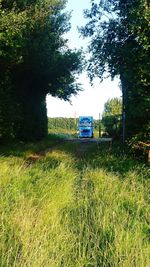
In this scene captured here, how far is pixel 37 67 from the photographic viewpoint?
30078 millimetres

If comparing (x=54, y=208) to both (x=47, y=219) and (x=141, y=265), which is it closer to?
(x=47, y=219)

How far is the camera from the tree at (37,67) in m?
26.9

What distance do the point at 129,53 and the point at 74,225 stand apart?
489 inches

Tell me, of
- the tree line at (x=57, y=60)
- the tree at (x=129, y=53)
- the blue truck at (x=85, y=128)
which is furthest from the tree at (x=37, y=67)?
the blue truck at (x=85, y=128)

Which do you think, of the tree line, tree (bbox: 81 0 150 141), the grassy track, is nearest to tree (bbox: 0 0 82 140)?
the tree line

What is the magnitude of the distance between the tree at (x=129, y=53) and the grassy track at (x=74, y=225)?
22.8 feet

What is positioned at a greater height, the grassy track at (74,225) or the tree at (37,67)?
the tree at (37,67)

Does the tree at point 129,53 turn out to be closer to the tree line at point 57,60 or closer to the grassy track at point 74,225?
the tree line at point 57,60

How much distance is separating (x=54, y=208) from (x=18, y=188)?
2.12m

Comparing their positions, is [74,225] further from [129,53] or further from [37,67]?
[37,67]

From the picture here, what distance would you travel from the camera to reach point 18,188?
30.3 ft

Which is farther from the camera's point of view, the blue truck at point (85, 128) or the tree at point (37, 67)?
the blue truck at point (85, 128)

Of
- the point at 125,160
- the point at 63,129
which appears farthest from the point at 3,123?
the point at 63,129

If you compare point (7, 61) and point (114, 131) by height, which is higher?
point (7, 61)
